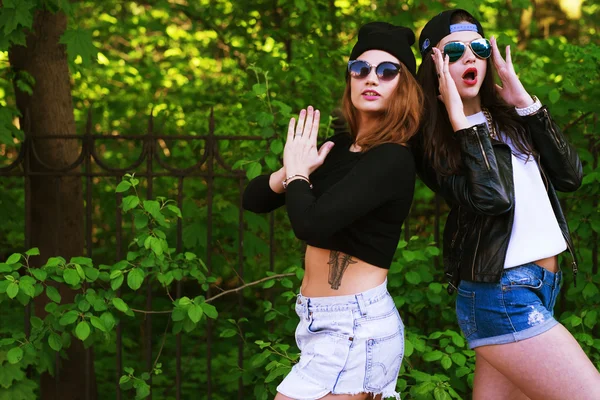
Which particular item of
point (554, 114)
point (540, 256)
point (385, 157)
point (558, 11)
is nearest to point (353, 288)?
point (385, 157)

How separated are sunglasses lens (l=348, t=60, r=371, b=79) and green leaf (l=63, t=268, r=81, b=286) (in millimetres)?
1769

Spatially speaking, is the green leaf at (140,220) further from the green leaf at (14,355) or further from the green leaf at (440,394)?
the green leaf at (440,394)

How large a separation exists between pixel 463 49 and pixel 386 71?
27cm

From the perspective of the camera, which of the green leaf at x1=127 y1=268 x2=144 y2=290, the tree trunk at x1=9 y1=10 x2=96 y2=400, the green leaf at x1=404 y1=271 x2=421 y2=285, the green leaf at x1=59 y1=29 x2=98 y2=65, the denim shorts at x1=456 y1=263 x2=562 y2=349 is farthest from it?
the tree trunk at x1=9 y1=10 x2=96 y2=400

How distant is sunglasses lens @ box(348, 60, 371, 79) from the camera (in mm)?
2617

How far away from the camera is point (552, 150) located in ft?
8.64

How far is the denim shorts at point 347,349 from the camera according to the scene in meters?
2.51

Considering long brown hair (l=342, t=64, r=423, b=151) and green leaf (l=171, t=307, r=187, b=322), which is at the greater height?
long brown hair (l=342, t=64, r=423, b=151)

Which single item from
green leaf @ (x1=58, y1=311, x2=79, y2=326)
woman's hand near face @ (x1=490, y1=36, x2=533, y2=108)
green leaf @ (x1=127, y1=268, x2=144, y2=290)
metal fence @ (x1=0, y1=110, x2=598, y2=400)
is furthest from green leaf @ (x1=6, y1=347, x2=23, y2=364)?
woman's hand near face @ (x1=490, y1=36, x2=533, y2=108)

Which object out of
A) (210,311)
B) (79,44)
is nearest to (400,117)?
(210,311)

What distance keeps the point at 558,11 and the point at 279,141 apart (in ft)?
22.2

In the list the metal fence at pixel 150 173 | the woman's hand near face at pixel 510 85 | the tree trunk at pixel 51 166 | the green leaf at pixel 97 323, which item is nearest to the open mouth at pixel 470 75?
the woman's hand near face at pixel 510 85

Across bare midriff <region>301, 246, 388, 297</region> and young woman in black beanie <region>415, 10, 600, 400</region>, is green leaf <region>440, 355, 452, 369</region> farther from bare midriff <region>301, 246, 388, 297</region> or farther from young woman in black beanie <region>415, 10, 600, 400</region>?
bare midriff <region>301, 246, 388, 297</region>

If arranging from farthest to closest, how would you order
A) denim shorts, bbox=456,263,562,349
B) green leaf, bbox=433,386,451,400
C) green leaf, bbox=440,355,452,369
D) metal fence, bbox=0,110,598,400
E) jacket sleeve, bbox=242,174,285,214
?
metal fence, bbox=0,110,598,400 < green leaf, bbox=440,355,452,369 < green leaf, bbox=433,386,451,400 < jacket sleeve, bbox=242,174,285,214 < denim shorts, bbox=456,263,562,349
